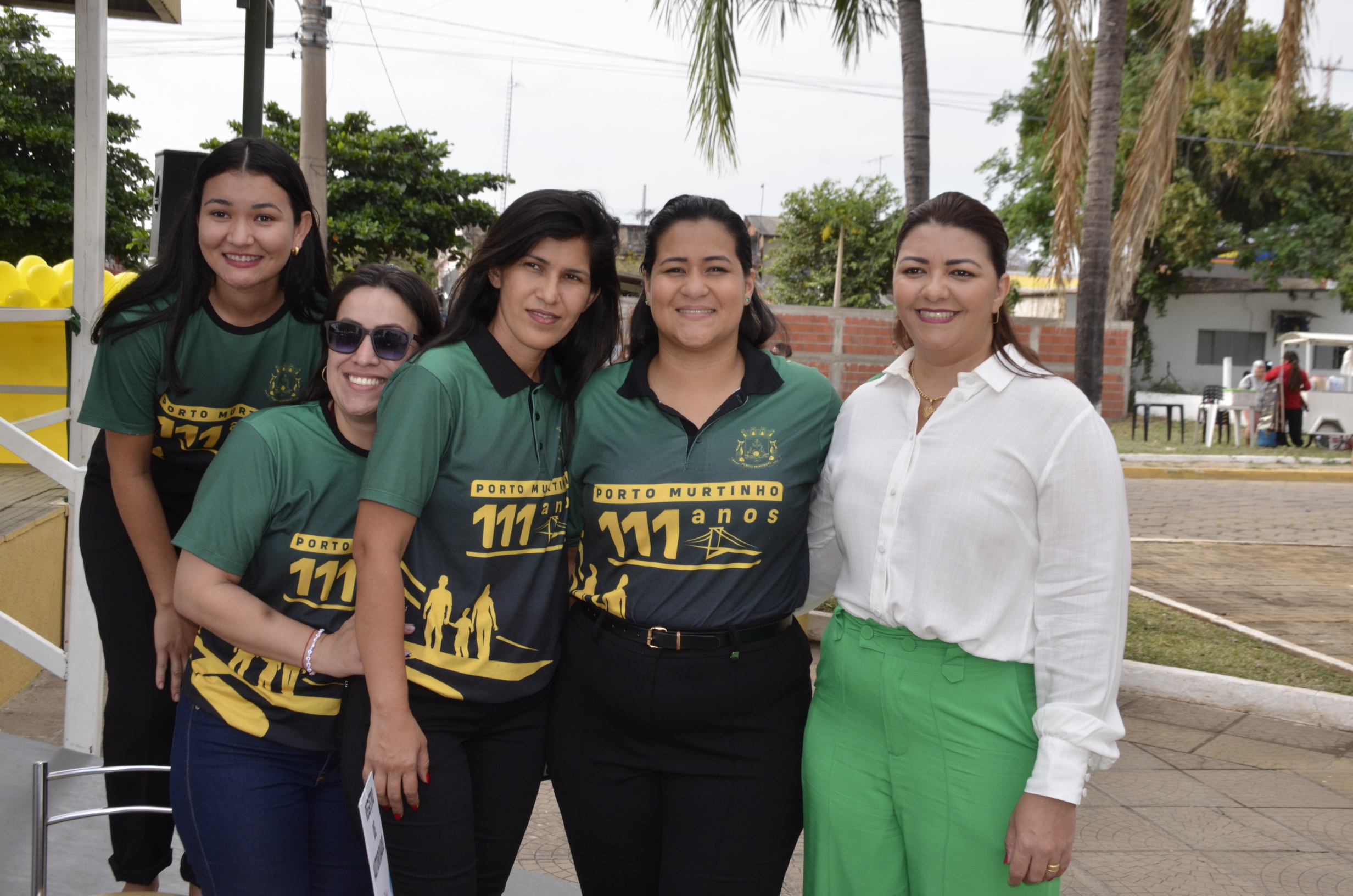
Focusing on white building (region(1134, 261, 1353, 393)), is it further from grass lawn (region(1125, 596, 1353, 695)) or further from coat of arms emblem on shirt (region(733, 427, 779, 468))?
coat of arms emblem on shirt (region(733, 427, 779, 468))

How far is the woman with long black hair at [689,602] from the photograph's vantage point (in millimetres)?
2178

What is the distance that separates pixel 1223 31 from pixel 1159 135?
1.30m

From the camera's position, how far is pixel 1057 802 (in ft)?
6.29

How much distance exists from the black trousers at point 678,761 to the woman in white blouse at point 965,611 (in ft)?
0.31

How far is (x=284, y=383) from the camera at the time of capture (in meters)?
2.59

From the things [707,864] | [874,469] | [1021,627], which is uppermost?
[874,469]

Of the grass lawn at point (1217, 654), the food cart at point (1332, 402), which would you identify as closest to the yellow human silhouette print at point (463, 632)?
the grass lawn at point (1217, 654)

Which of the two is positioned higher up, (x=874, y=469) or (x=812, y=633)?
(x=874, y=469)

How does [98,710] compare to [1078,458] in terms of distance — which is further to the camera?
[98,710]

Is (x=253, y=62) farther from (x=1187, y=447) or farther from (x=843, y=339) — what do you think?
(x=1187, y=447)

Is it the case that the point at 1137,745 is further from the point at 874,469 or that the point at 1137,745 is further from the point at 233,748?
the point at 233,748

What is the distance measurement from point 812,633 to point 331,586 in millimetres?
4290

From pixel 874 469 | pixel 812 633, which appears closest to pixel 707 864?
pixel 874 469

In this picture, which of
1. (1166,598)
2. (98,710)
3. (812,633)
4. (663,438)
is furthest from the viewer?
(1166,598)
